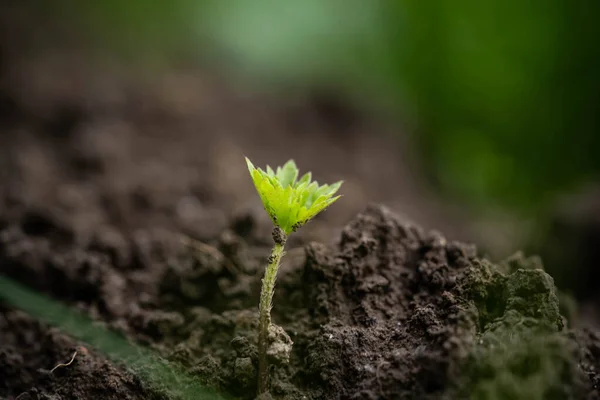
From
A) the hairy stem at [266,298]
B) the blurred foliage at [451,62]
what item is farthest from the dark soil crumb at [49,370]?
the blurred foliage at [451,62]

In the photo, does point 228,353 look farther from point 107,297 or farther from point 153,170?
point 153,170

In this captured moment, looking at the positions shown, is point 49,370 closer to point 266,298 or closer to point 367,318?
point 266,298

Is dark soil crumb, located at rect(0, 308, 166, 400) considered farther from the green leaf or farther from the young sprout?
the green leaf

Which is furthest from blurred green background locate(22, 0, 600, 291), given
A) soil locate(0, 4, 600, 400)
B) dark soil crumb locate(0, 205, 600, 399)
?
A: dark soil crumb locate(0, 205, 600, 399)

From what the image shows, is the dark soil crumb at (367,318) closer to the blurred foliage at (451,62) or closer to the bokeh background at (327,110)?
the bokeh background at (327,110)

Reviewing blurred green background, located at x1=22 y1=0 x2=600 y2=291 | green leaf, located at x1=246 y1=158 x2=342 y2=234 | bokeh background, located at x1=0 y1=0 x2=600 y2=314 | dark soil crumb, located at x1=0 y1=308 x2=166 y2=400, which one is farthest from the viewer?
blurred green background, located at x1=22 y1=0 x2=600 y2=291
